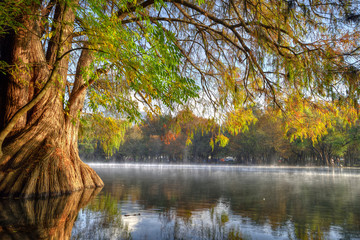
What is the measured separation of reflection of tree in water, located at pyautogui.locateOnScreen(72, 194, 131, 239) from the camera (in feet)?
13.7

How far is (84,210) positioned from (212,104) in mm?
5903

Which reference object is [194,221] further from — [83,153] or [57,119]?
[83,153]

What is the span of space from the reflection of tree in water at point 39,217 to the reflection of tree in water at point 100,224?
0.16 metres

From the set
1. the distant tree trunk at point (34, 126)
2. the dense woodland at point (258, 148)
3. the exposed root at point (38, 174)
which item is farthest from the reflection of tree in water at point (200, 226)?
the dense woodland at point (258, 148)

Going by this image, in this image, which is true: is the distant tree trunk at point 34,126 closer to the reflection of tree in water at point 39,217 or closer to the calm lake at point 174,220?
the reflection of tree in water at point 39,217

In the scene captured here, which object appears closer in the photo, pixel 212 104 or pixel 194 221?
pixel 194 221

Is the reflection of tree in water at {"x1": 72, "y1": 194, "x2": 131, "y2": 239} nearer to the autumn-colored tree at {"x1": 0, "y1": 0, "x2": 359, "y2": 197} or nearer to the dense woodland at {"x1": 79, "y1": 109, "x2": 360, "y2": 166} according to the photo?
the autumn-colored tree at {"x1": 0, "y1": 0, "x2": 359, "y2": 197}

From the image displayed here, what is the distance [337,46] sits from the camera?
276 inches

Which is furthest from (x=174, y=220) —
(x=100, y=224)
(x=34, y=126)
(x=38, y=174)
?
(x=34, y=126)

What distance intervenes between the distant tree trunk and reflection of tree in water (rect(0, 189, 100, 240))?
0.83 metres

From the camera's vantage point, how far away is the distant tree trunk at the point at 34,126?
25.1 feet

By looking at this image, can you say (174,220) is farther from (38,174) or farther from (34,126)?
(34,126)

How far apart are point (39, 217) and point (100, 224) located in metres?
1.24

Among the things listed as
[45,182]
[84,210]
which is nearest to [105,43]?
[84,210]
